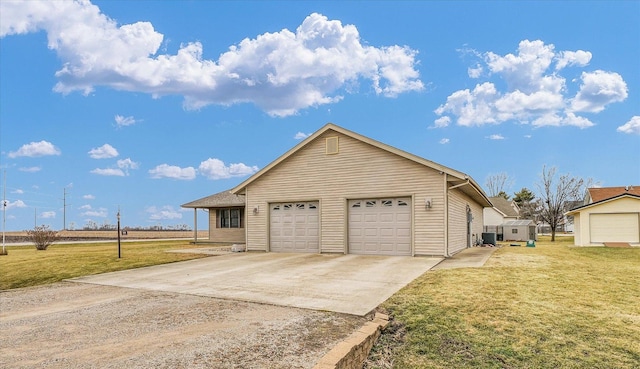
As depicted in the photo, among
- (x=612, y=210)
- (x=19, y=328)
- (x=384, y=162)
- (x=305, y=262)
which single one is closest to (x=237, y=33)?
(x=384, y=162)

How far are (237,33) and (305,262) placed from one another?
33.8 feet

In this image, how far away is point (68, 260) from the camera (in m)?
14.3

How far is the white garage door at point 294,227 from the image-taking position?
15945mm

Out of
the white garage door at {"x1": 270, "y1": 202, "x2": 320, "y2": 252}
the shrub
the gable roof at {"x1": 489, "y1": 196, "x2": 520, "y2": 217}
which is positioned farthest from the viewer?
the gable roof at {"x1": 489, "y1": 196, "x2": 520, "y2": 217}

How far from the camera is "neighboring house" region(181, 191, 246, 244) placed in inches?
989

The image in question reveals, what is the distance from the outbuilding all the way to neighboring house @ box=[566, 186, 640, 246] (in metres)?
10.0

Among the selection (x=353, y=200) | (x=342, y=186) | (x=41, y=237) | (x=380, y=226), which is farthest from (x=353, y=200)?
(x=41, y=237)

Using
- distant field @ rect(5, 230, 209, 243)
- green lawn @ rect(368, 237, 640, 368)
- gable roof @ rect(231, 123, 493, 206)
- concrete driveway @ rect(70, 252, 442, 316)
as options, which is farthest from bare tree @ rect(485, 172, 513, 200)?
green lawn @ rect(368, 237, 640, 368)

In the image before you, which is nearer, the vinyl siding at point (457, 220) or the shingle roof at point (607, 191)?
the vinyl siding at point (457, 220)

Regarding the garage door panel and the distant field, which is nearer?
the garage door panel

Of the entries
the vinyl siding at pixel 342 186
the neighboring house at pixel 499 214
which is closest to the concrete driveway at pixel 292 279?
the vinyl siding at pixel 342 186

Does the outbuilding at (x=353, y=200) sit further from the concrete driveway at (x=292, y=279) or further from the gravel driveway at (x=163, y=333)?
the gravel driveway at (x=163, y=333)

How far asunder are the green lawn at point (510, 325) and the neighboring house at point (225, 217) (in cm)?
1822

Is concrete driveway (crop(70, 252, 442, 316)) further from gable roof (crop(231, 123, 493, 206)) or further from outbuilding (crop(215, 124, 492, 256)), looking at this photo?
gable roof (crop(231, 123, 493, 206))
